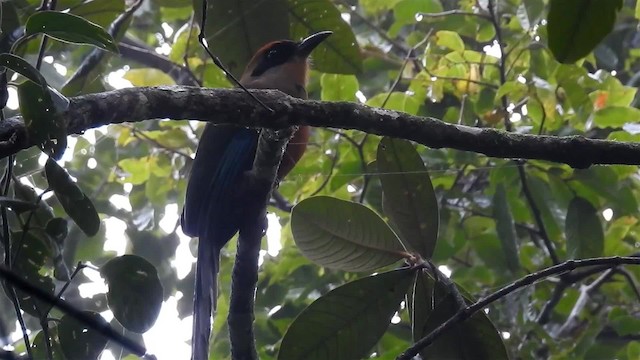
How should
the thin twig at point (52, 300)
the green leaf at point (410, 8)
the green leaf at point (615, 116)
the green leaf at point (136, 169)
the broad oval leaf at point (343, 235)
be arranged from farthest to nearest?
the green leaf at point (136, 169) < the green leaf at point (410, 8) < the green leaf at point (615, 116) < the broad oval leaf at point (343, 235) < the thin twig at point (52, 300)

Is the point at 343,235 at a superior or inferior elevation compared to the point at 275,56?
inferior

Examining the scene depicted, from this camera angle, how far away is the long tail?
2.37 m

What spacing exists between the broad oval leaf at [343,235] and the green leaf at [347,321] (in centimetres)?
8

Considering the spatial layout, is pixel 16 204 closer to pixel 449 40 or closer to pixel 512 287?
pixel 512 287

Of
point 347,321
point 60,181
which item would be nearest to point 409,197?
point 347,321

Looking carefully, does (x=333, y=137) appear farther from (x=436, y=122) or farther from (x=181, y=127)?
(x=436, y=122)

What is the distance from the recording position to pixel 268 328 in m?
3.26

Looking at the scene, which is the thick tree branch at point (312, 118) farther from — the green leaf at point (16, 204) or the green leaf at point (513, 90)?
the green leaf at point (513, 90)

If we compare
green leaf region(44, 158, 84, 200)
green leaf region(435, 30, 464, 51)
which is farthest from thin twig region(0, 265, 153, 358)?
green leaf region(435, 30, 464, 51)

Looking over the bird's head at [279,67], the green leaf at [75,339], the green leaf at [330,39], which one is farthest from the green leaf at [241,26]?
the green leaf at [75,339]

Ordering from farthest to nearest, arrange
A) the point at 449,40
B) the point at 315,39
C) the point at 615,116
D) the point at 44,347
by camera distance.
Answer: the point at 449,40 < the point at 615,116 < the point at 315,39 < the point at 44,347

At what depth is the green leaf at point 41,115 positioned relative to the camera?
1.40 meters

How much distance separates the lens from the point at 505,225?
323cm

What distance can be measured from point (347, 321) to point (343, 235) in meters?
0.20
